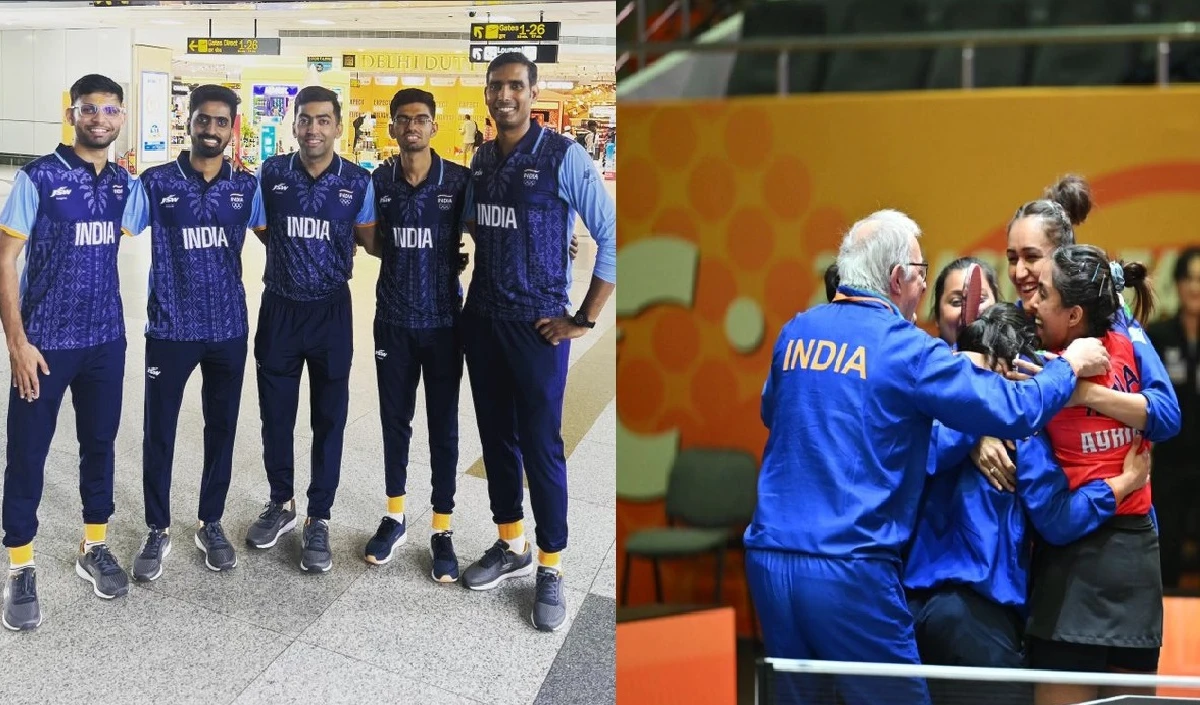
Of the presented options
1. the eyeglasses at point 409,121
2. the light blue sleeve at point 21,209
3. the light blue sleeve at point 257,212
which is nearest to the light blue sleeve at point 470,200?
the eyeglasses at point 409,121

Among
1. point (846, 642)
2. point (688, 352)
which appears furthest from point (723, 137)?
point (846, 642)

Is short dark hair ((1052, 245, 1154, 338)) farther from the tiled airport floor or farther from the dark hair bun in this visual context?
the tiled airport floor

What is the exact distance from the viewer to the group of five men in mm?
2289

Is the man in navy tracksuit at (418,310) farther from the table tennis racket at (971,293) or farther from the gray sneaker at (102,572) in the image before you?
the table tennis racket at (971,293)

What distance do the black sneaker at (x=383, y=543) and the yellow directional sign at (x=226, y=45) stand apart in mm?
1277

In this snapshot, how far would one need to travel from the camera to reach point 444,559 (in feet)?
8.30

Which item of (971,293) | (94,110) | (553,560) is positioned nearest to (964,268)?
(971,293)

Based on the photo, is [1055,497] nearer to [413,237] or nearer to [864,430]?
[864,430]

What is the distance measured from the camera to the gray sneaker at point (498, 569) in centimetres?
253

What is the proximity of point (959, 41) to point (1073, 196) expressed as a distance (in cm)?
44

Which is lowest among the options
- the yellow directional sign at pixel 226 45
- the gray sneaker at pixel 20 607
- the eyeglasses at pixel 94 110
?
the gray sneaker at pixel 20 607

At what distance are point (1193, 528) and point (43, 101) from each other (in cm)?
303

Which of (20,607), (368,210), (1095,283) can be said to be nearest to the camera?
(1095,283)

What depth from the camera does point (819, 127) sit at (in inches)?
86.0
